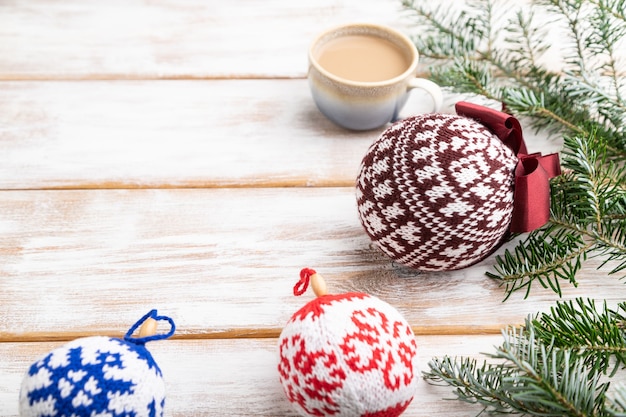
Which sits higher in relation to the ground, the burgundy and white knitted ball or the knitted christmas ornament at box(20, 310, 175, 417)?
the burgundy and white knitted ball

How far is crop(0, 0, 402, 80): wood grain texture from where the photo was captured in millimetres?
792

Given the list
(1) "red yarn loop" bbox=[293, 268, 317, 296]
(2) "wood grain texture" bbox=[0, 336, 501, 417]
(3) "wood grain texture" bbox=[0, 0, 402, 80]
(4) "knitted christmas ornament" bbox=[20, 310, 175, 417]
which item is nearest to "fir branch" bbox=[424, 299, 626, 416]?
(2) "wood grain texture" bbox=[0, 336, 501, 417]

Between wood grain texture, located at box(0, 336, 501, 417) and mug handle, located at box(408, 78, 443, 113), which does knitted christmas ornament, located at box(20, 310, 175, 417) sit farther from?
mug handle, located at box(408, 78, 443, 113)

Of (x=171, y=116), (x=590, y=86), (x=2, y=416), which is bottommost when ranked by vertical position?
(x=2, y=416)

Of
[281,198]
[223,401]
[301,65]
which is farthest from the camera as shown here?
[301,65]

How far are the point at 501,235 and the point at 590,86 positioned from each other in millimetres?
241

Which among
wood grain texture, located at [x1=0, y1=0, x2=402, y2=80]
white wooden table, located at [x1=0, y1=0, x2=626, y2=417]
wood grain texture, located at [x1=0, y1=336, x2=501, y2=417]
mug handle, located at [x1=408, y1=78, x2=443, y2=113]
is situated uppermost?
mug handle, located at [x1=408, y1=78, x2=443, y2=113]

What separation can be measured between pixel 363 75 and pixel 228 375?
37 centimetres

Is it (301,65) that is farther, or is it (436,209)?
(301,65)

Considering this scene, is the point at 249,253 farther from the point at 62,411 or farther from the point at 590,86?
the point at 590,86

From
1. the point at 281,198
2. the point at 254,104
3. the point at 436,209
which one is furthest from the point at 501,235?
the point at 254,104

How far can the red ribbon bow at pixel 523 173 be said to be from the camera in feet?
1.71

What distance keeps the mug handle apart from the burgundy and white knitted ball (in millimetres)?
149

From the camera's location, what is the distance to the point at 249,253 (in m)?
0.62
